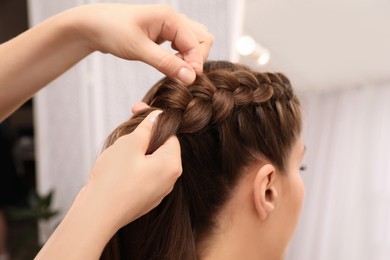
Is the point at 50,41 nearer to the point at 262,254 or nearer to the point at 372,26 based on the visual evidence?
the point at 262,254

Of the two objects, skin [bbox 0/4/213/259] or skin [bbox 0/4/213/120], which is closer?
skin [bbox 0/4/213/259]

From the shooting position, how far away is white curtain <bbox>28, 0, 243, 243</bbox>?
125 centimetres

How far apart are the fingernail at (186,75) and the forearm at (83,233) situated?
0.29 metres

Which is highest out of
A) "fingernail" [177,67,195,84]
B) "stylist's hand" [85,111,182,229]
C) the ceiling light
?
"fingernail" [177,67,195,84]

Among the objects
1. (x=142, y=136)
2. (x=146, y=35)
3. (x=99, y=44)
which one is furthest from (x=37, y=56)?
(x=142, y=136)

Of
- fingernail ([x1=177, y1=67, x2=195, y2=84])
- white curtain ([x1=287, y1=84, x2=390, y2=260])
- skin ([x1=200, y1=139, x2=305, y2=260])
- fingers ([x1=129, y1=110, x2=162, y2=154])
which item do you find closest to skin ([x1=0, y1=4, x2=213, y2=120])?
fingernail ([x1=177, y1=67, x2=195, y2=84])

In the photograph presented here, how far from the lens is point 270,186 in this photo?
33.7 inches

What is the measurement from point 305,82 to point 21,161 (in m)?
3.01

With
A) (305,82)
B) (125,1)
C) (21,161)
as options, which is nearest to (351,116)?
(305,82)

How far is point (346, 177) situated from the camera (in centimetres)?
123

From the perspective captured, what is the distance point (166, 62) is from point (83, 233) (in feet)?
1.10

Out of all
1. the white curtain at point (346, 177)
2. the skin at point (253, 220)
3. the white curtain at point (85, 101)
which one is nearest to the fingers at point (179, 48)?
the skin at point (253, 220)

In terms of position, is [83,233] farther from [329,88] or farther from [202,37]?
[329,88]

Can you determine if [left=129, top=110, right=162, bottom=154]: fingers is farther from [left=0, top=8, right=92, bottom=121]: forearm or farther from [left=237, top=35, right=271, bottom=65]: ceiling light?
[left=237, top=35, right=271, bottom=65]: ceiling light
